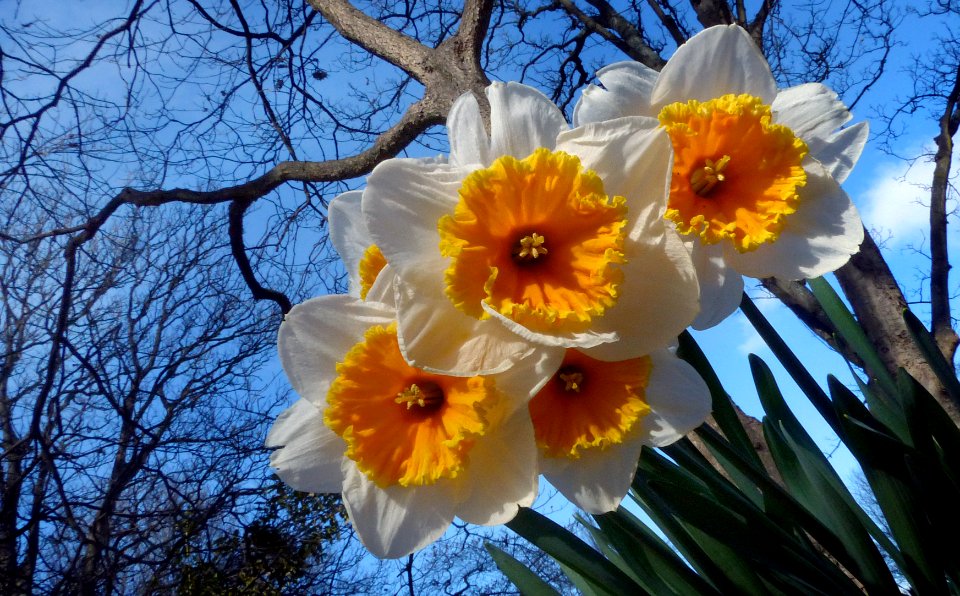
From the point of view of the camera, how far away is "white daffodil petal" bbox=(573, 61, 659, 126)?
584 mm

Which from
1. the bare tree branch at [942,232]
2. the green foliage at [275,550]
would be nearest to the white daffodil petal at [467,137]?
the bare tree branch at [942,232]

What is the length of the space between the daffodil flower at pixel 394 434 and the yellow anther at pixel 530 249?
116 mm

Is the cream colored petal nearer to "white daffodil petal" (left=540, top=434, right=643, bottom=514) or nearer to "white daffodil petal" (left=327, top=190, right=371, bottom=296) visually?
"white daffodil petal" (left=540, top=434, right=643, bottom=514)

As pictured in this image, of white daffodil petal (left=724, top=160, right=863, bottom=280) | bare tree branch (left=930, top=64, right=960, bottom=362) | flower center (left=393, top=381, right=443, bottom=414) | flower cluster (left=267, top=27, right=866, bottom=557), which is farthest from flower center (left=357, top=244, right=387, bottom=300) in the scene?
bare tree branch (left=930, top=64, right=960, bottom=362)

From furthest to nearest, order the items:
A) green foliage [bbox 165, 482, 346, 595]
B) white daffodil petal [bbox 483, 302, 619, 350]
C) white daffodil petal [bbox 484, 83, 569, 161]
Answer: green foliage [bbox 165, 482, 346, 595] < white daffodil petal [bbox 484, 83, 569, 161] < white daffodil petal [bbox 483, 302, 619, 350]

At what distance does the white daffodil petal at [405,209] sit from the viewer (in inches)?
19.6

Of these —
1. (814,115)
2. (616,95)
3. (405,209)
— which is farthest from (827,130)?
(405,209)

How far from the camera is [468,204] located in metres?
0.52

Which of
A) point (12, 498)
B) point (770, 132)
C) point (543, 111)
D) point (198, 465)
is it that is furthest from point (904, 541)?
point (198, 465)

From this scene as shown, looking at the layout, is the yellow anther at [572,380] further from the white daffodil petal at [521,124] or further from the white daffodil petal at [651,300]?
the white daffodil petal at [521,124]

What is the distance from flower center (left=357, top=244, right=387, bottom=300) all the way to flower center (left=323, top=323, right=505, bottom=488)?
8 cm

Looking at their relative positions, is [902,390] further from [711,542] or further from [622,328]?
[622,328]

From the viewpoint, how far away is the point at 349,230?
0.67 meters

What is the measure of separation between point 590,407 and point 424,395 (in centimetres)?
15
